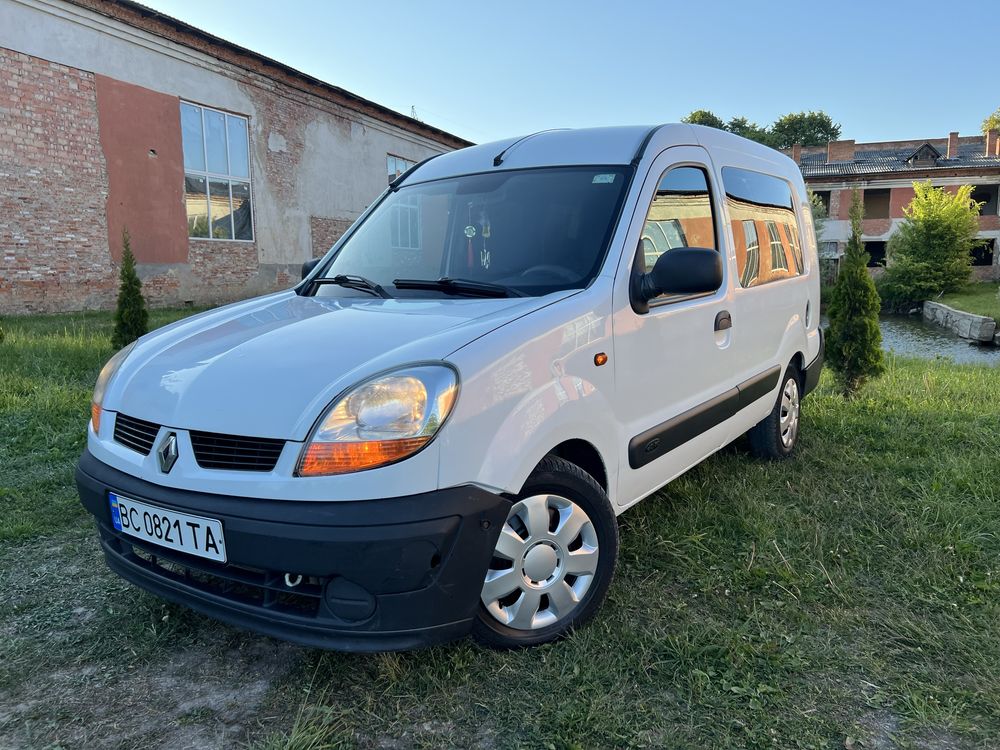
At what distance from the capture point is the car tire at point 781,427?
4.37 m

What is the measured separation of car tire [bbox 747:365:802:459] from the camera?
4371mm

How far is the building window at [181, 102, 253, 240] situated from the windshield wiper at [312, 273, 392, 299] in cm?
1495

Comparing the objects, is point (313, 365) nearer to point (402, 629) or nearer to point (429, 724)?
point (402, 629)

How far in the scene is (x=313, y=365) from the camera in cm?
207

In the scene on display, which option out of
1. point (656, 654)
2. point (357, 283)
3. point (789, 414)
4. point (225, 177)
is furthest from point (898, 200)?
point (656, 654)

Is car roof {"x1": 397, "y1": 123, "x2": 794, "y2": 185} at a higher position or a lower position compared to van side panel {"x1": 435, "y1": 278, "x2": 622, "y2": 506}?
higher

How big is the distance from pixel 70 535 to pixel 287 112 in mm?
17932

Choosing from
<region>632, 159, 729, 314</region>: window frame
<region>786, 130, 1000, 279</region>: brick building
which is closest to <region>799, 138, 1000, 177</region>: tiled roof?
<region>786, 130, 1000, 279</region>: brick building

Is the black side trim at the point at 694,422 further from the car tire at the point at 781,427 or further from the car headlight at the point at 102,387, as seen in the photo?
the car headlight at the point at 102,387

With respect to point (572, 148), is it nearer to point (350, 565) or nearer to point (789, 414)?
point (350, 565)

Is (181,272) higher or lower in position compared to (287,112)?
lower

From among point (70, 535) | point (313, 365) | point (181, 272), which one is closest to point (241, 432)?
point (313, 365)

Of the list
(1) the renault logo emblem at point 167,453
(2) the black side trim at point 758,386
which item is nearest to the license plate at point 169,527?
(1) the renault logo emblem at point 167,453

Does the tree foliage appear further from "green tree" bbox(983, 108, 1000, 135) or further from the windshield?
the windshield
